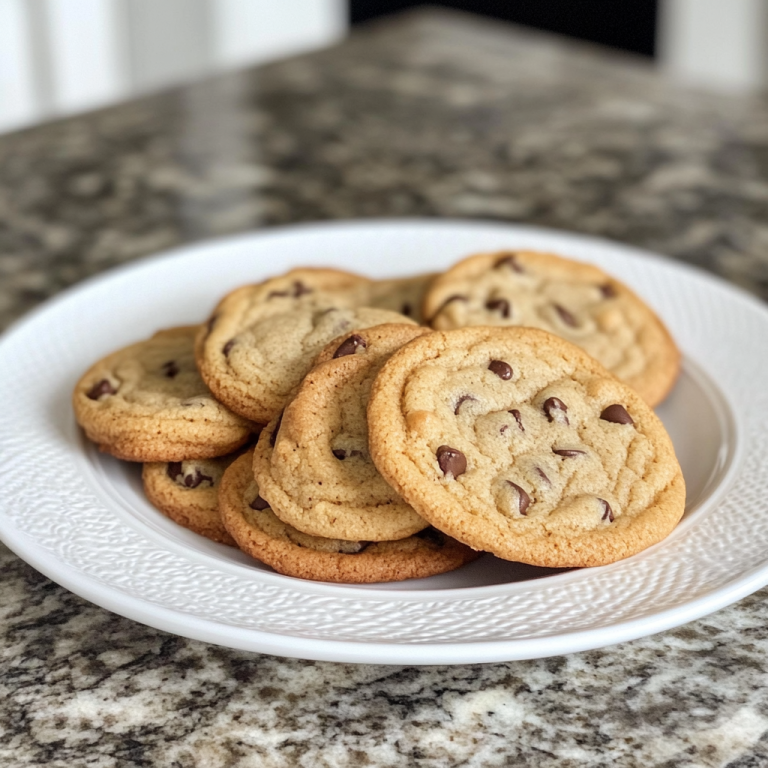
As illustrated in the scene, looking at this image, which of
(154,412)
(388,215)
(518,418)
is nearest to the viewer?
(518,418)

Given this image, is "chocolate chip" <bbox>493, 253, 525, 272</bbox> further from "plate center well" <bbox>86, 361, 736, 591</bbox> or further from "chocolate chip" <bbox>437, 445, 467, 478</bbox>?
"chocolate chip" <bbox>437, 445, 467, 478</bbox>

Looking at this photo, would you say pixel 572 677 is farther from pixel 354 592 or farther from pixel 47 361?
pixel 47 361

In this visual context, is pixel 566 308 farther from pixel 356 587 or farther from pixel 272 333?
pixel 356 587

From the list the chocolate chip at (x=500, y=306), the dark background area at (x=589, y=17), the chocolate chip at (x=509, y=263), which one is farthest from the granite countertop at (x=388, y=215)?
the dark background area at (x=589, y=17)

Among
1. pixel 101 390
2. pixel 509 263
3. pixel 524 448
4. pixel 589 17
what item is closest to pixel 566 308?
pixel 509 263

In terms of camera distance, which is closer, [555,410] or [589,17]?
[555,410]

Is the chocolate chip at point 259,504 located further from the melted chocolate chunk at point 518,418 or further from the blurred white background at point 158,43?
the blurred white background at point 158,43

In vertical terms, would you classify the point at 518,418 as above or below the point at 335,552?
above

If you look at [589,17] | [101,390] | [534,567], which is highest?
[589,17]

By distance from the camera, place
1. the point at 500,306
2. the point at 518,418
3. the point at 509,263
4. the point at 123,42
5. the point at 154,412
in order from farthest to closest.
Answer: the point at 123,42
the point at 509,263
the point at 500,306
the point at 154,412
the point at 518,418

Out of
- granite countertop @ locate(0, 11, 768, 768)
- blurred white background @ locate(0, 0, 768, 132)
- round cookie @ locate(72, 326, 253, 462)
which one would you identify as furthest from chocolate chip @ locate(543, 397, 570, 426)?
blurred white background @ locate(0, 0, 768, 132)
